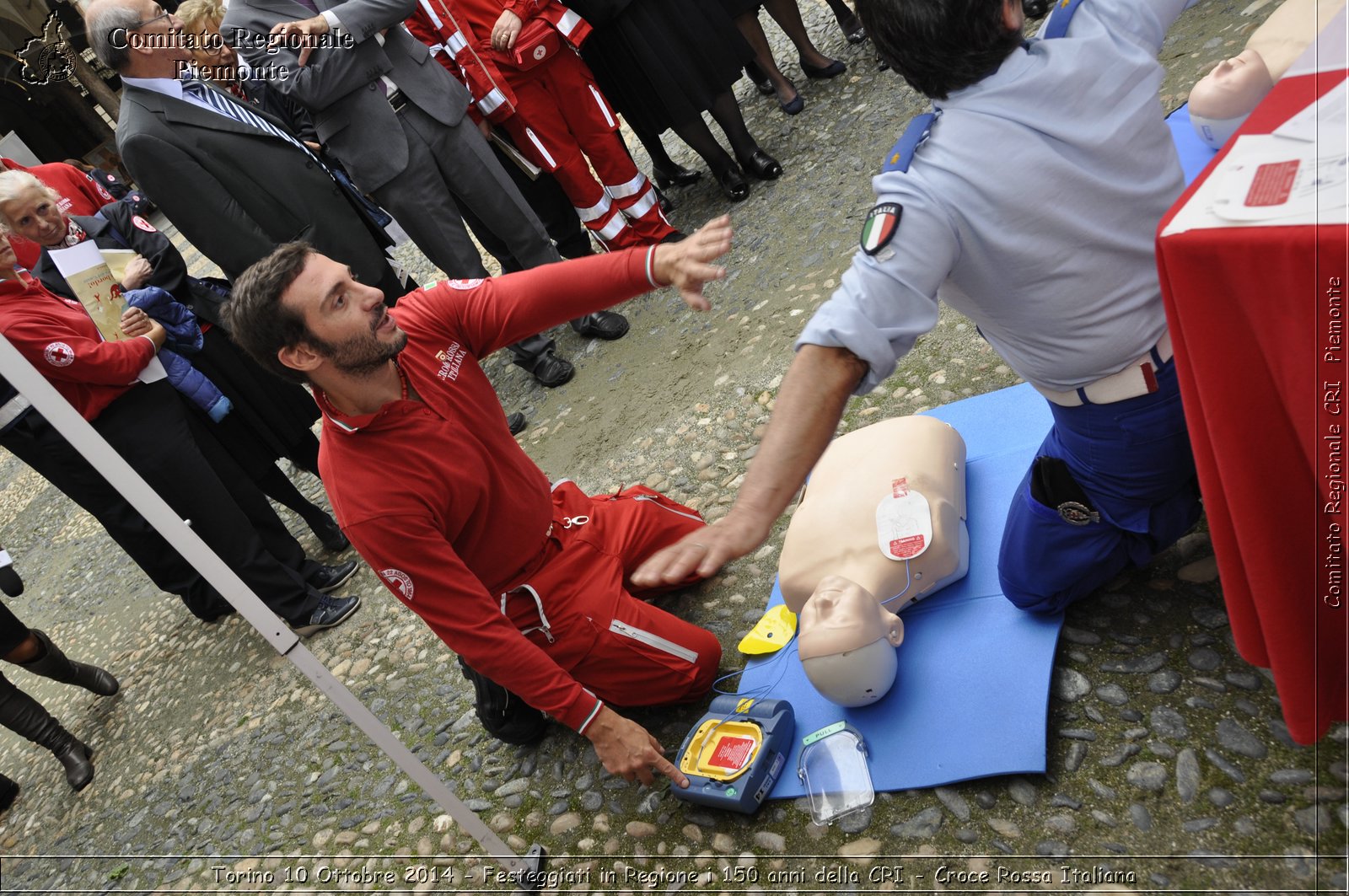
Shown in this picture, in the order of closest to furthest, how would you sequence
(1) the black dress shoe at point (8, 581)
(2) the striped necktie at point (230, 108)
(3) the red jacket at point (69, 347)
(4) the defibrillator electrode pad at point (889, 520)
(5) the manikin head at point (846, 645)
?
1. (5) the manikin head at point (846, 645)
2. (4) the defibrillator electrode pad at point (889, 520)
3. (1) the black dress shoe at point (8, 581)
4. (3) the red jacket at point (69, 347)
5. (2) the striped necktie at point (230, 108)

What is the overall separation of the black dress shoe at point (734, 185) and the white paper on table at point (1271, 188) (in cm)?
418

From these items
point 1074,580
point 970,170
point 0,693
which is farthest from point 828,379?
point 0,693

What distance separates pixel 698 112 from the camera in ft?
18.2

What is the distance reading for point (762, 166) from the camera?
5.70 meters

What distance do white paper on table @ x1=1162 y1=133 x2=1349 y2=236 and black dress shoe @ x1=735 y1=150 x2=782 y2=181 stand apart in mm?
4148

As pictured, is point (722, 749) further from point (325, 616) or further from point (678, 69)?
point (678, 69)

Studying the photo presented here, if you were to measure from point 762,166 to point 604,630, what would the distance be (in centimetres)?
360

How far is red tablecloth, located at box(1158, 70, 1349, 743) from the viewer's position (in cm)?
142

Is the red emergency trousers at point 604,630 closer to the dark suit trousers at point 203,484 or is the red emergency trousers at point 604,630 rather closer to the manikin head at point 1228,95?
the dark suit trousers at point 203,484

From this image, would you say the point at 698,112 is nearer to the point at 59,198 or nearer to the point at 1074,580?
the point at 59,198

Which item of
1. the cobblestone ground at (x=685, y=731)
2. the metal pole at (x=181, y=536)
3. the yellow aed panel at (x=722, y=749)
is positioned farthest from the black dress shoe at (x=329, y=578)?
the yellow aed panel at (x=722, y=749)

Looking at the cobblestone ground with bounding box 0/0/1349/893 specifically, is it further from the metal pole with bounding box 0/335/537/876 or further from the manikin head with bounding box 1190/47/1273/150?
the manikin head with bounding box 1190/47/1273/150

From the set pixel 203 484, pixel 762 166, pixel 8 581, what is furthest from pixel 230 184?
pixel 762 166

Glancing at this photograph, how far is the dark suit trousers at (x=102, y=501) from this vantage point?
402cm
